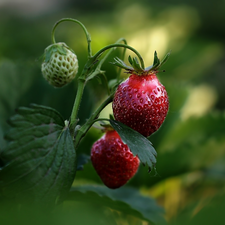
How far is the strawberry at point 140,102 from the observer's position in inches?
18.2

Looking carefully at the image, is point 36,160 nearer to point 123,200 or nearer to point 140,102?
point 140,102

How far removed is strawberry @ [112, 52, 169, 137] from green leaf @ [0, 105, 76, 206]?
3.4 inches

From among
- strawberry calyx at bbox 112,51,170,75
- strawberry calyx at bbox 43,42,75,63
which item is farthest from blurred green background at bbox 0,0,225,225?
strawberry calyx at bbox 112,51,170,75

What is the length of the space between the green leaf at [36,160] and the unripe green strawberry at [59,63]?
9 cm

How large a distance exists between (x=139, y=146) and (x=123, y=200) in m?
0.29

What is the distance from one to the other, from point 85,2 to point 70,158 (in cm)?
319

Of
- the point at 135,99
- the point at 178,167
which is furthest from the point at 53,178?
the point at 178,167

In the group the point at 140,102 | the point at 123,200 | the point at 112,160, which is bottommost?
the point at 123,200

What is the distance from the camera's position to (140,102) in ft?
1.53

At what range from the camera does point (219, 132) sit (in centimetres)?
87

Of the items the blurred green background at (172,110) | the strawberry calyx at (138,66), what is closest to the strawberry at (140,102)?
the strawberry calyx at (138,66)

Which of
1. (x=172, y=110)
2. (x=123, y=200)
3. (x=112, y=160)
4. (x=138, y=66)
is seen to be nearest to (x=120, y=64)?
(x=138, y=66)

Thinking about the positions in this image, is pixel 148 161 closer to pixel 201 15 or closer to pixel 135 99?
pixel 135 99

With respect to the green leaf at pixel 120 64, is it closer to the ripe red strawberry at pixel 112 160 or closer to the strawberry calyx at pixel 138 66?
the strawberry calyx at pixel 138 66
